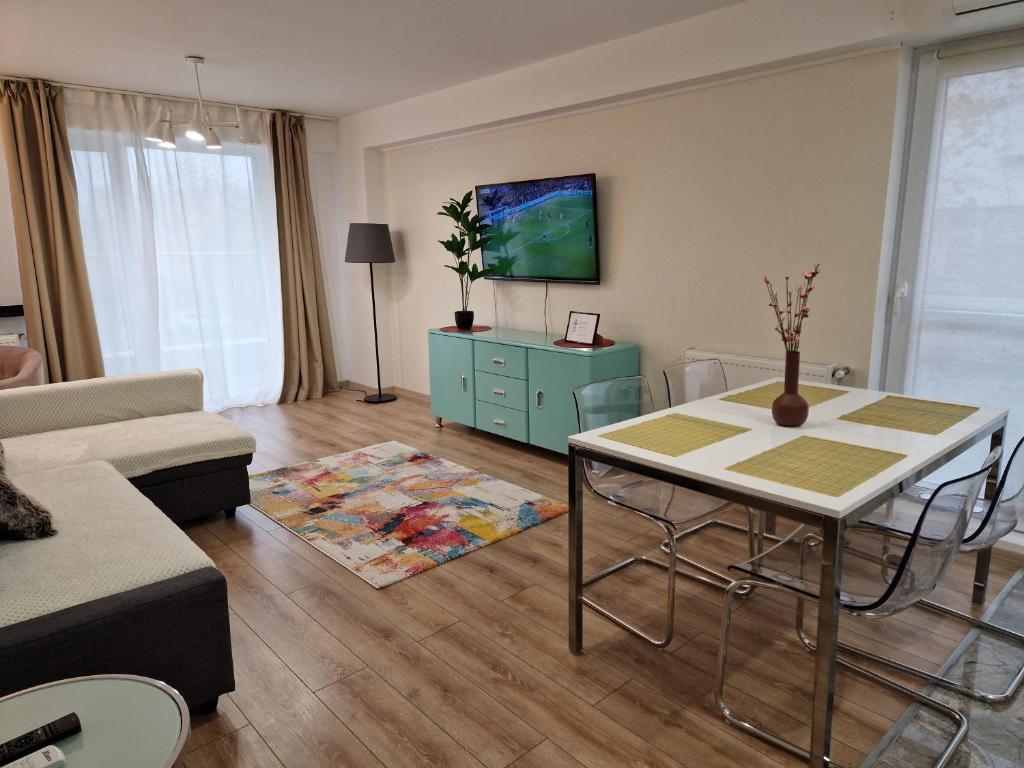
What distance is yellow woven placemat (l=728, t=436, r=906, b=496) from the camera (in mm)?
1738

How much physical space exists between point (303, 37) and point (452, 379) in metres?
2.36

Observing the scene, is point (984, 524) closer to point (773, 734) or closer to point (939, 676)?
point (939, 676)

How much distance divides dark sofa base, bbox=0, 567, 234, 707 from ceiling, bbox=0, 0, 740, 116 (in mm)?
2657

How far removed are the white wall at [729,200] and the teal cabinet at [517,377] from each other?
0.37 m

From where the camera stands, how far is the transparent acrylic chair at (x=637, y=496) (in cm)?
231

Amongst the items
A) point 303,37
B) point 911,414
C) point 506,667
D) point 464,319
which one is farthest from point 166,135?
point 911,414

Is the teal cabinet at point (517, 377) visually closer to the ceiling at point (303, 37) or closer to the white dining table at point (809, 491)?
the white dining table at point (809, 491)

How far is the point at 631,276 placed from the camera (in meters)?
4.20

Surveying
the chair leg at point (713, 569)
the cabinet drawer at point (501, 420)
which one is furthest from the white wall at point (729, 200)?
the chair leg at point (713, 569)

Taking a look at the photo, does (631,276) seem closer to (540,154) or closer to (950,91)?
(540,154)

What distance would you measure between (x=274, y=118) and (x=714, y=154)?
382cm

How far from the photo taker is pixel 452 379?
4941 millimetres

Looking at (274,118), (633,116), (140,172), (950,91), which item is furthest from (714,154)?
(140,172)

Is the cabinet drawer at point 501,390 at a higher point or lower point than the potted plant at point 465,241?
lower
